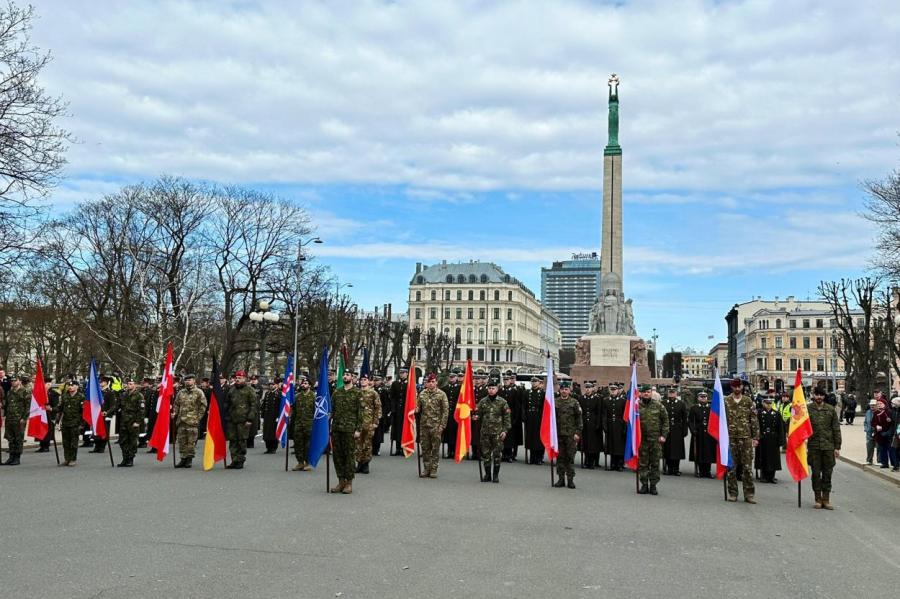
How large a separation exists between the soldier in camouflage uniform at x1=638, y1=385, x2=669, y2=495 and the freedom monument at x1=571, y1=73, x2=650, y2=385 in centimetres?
3496

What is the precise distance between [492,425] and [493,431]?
0.11 metres

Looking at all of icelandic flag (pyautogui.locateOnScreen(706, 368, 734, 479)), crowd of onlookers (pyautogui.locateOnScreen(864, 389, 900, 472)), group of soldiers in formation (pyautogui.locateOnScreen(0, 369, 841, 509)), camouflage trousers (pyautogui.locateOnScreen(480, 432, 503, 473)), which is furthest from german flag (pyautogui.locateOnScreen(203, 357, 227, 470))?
crowd of onlookers (pyautogui.locateOnScreen(864, 389, 900, 472))

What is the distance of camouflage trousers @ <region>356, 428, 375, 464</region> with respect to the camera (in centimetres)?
1433

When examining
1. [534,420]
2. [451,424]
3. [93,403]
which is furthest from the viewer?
[451,424]

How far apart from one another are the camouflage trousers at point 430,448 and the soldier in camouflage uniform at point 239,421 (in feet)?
11.4

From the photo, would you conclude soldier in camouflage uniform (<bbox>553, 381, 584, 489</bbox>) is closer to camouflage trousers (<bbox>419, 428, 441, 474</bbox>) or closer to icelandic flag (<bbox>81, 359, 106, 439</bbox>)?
camouflage trousers (<bbox>419, 428, 441, 474</bbox>)

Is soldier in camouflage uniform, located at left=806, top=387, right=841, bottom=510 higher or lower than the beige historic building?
lower

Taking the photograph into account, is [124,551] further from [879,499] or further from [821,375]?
[821,375]

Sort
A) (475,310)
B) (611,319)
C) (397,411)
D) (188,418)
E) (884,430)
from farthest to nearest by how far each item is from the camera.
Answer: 1. (475,310)
2. (611,319)
3. (397,411)
4. (884,430)
5. (188,418)

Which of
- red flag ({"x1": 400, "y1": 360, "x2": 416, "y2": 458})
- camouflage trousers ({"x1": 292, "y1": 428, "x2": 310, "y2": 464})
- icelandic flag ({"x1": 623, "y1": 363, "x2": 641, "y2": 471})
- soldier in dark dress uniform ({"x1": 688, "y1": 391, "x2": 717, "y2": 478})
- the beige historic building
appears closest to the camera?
icelandic flag ({"x1": 623, "y1": 363, "x2": 641, "y2": 471})

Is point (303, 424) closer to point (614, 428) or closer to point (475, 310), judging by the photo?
point (614, 428)

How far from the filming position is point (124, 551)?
25.2 ft

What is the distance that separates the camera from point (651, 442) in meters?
13.1

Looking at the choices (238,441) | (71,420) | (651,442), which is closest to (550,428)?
(651,442)
